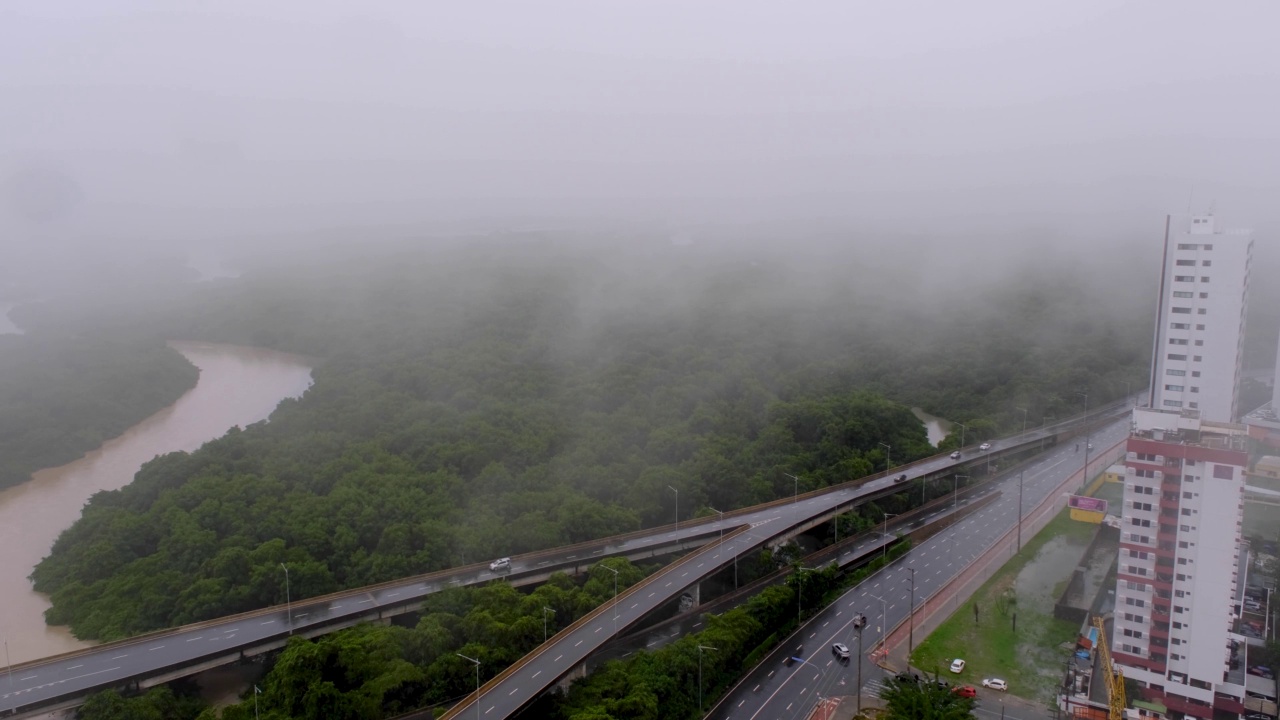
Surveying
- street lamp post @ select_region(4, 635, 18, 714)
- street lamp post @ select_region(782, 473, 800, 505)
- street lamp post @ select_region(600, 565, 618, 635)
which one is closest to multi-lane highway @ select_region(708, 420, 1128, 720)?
street lamp post @ select_region(600, 565, 618, 635)

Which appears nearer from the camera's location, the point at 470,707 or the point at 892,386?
the point at 470,707

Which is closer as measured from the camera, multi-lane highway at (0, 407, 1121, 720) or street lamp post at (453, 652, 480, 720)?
street lamp post at (453, 652, 480, 720)

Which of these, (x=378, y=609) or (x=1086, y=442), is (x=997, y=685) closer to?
(x=378, y=609)

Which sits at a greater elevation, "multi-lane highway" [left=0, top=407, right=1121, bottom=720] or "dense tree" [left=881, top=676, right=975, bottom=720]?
"dense tree" [left=881, top=676, right=975, bottom=720]

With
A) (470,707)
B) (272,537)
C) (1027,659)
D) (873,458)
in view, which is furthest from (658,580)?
(873,458)

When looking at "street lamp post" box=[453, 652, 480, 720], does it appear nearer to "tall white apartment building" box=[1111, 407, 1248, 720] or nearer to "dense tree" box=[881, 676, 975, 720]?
"dense tree" box=[881, 676, 975, 720]

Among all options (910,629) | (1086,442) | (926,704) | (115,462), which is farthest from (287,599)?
(1086,442)

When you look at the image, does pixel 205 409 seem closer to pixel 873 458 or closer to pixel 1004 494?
pixel 873 458
